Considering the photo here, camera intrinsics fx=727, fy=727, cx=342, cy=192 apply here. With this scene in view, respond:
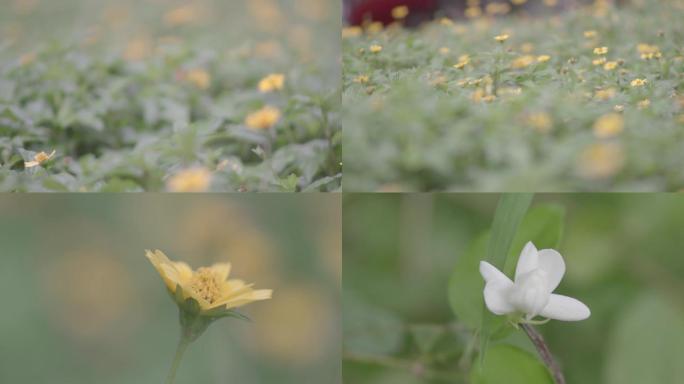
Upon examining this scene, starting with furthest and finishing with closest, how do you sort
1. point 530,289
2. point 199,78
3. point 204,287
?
point 199,78 < point 204,287 < point 530,289

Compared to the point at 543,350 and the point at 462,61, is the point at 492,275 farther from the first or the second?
the point at 462,61

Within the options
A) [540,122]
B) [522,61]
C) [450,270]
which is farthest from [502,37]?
[450,270]

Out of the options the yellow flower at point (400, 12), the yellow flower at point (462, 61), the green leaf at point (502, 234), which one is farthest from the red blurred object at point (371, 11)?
the green leaf at point (502, 234)

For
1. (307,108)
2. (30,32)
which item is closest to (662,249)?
(307,108)

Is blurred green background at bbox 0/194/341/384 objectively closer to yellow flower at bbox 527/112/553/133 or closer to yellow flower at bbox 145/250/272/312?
yellow flower at bbox 145/250/272/312

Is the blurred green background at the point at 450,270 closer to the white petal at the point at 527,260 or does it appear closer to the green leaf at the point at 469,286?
the green leaf at the point at 469,286

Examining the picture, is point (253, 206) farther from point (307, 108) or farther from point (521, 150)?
point (521, 150)

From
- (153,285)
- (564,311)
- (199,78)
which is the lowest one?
(153,285)
